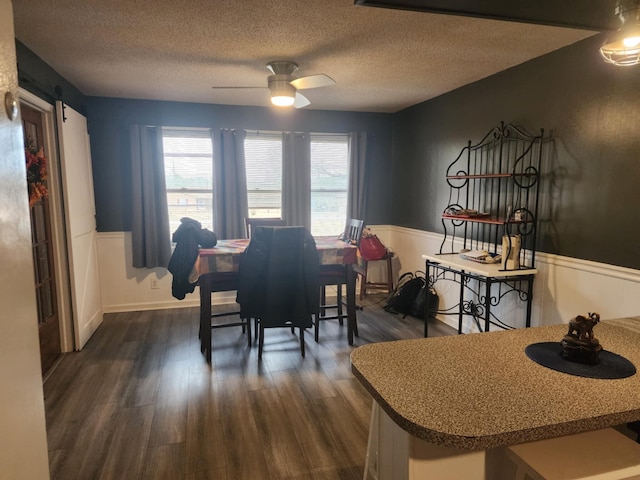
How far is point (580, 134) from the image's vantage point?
8.91 feet

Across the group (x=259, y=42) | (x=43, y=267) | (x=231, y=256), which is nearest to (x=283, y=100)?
(x=259, y=42)

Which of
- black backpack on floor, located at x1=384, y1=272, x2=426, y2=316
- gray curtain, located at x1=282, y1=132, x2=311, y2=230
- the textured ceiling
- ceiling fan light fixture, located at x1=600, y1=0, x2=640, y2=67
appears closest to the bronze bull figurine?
ceiling fan light fixture, located at x1=600, y1=0, x2=640, y2=67

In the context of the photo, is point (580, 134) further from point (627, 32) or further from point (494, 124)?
point (627, 32)

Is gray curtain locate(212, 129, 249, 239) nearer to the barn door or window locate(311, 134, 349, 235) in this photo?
window locate(311, 134, 349, 235)

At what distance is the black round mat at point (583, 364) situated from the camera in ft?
3.81

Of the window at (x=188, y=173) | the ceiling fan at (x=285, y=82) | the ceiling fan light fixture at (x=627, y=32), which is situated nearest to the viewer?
the ceiling fan light fixture at (x=627, y=32)

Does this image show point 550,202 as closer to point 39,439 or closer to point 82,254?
point 39,439

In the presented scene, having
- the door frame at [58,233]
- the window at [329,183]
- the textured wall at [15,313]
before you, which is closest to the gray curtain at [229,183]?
the window at [329,183]

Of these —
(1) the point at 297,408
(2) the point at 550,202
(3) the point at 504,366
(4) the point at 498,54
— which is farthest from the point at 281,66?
(3) the point at 504,366

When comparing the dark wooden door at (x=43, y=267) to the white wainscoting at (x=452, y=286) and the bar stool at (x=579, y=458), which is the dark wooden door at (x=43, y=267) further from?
the bar stool at (x=579, y=458)

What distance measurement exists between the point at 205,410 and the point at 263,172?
2.99m

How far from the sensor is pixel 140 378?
2943 millimetres

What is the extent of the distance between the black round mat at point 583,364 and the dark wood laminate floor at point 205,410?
1115 millimetres

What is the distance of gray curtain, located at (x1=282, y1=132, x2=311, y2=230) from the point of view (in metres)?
4.86
